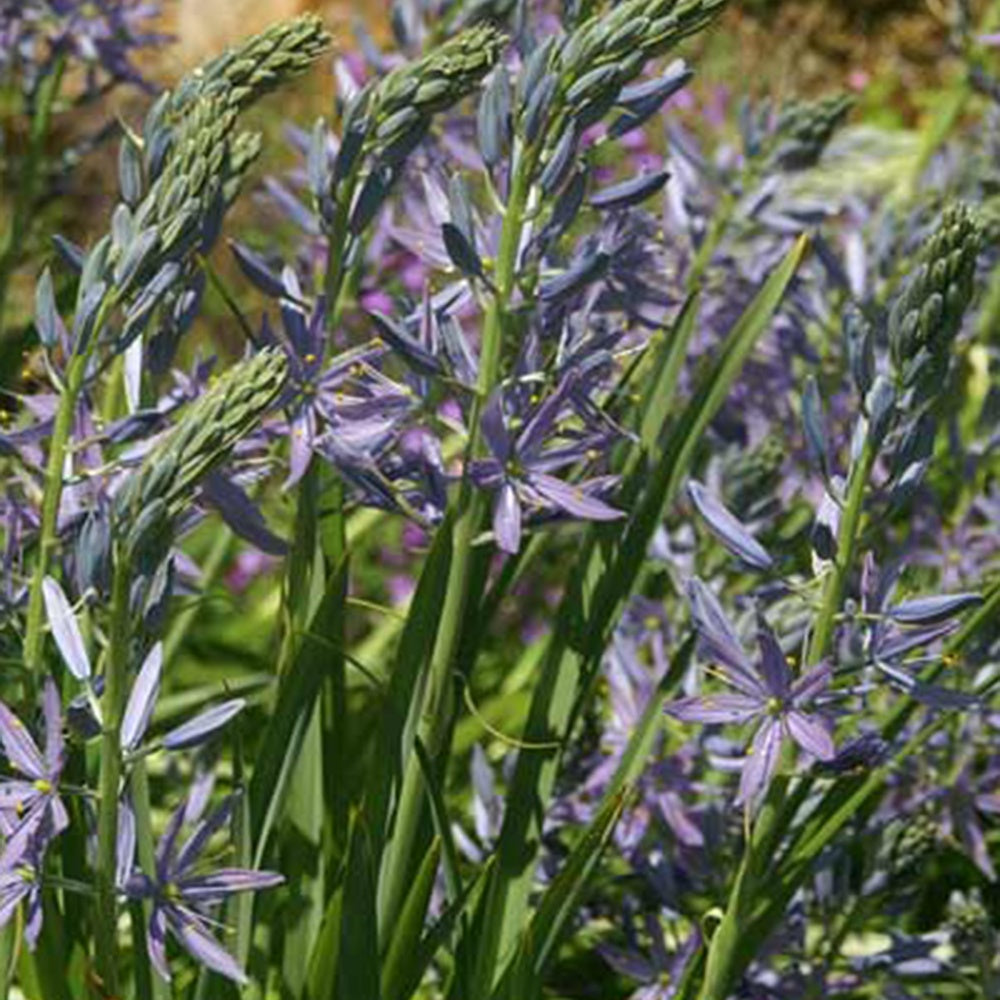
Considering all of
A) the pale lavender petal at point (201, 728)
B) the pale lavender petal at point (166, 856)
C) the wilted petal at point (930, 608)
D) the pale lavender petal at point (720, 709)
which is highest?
the pale lavender petal at point (201, 728)

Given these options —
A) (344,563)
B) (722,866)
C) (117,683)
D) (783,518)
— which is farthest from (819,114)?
(117,683)

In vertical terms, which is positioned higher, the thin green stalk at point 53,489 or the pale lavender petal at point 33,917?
the thin green stalk at point 53,489

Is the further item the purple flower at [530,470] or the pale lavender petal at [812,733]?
the purple flower at [530,470]

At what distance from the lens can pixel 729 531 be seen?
197 cm

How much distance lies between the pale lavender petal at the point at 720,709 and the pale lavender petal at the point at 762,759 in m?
0.02

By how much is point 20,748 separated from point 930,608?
82 cm

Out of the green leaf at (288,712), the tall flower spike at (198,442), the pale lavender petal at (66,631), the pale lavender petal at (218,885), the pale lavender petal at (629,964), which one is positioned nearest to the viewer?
the tall flower spike at (198,442)

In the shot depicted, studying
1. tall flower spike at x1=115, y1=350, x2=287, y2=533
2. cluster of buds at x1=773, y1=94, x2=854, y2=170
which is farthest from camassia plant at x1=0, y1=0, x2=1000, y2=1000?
cluster of buds at x1=773, y1=94, x2=854, y2=170

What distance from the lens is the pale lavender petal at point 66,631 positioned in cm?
175

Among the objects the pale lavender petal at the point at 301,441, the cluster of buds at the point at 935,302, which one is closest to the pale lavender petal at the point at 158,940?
the pale lavender petal at the point at 301,441

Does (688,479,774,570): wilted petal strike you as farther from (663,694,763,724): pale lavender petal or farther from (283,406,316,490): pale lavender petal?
(283,406,316,490): pale lavender petal

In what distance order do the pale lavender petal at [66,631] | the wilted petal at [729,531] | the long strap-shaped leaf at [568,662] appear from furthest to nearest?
the long strap-shaped leaf at [568,662]
the wilted petal at [729,531]
the pale lavender petal at [66,631]

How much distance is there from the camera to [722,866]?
262 centimetres

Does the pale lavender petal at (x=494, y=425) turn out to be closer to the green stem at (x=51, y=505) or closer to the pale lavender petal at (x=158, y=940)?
the green stem at (x=51, y=505)
